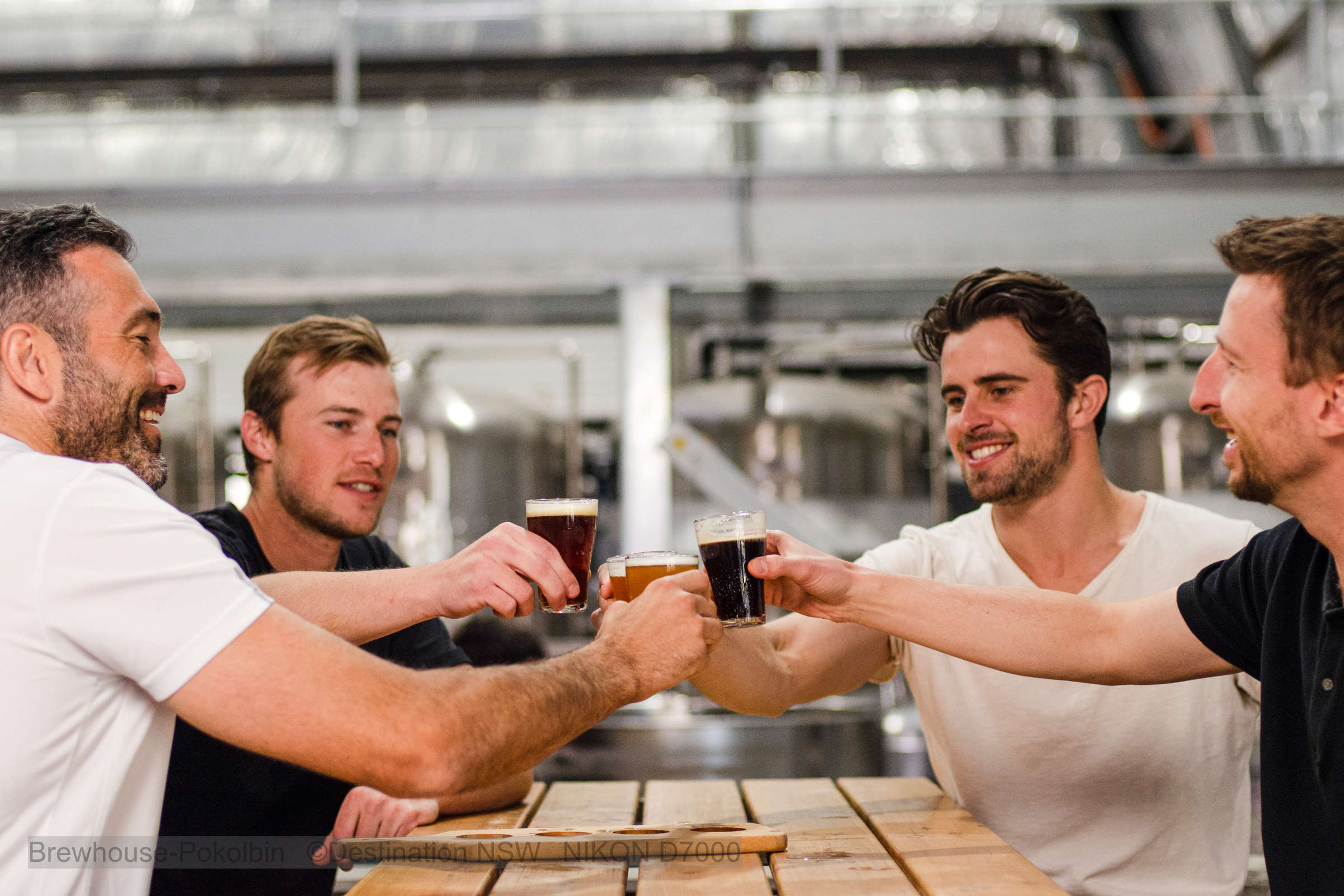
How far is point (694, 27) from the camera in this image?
8109 millimetres

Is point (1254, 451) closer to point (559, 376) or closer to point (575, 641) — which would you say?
point (575, 641)

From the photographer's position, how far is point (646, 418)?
543 centimetres

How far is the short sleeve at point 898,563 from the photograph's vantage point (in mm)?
2189

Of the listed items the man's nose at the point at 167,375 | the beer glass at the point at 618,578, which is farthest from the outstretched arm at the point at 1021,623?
the man's nose at the point at 167,375

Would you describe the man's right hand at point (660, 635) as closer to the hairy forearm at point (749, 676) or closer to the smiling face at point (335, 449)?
the hairy forearm at point (749, 676)

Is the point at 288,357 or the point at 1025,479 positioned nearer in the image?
the point at 1025,479

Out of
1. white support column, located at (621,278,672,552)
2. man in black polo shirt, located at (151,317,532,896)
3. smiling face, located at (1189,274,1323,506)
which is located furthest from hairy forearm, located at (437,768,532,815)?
white support column, located at (621,278,672,552)

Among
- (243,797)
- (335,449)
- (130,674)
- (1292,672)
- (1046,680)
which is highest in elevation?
(335,449)

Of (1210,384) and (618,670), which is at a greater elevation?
(1210,384)

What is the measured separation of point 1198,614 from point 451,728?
3.82ft

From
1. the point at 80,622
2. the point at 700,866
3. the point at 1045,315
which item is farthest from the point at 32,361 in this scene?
the point at 1045,315

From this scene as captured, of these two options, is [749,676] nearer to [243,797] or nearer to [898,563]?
[898,563]

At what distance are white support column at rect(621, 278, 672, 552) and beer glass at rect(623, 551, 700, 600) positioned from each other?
3507 mm

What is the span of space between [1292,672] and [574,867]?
3.51 feet
